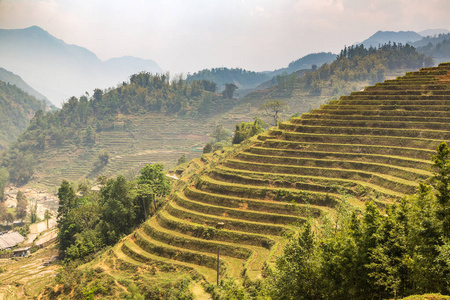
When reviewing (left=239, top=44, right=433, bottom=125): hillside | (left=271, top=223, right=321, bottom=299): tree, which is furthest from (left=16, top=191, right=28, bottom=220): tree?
(left=239, top=44, right=433, bottom=125): hillside

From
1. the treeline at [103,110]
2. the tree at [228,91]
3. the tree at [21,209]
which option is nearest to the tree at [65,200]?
the tree at [21,209]

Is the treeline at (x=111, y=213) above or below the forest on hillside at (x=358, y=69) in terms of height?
below

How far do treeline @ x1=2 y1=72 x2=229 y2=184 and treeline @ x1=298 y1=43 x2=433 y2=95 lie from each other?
4294 cm

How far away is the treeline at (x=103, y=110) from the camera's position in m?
133

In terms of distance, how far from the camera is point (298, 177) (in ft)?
116

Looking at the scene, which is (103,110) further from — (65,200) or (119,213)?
(119,213)

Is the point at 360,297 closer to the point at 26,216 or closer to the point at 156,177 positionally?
the point at 156,177

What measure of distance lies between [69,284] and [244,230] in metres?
17.8

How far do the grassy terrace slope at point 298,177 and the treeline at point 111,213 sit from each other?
653 centimetres

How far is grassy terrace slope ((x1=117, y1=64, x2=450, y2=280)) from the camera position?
102ft

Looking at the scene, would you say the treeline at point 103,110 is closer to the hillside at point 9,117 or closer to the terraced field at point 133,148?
the terraced field at point 133,148

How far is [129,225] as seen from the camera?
43.9m

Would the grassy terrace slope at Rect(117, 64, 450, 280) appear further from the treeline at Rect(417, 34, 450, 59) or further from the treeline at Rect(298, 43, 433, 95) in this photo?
the treeline at Rect(417, 34, 450, 59)

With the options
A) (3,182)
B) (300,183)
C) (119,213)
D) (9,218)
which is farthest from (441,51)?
(3,182)
